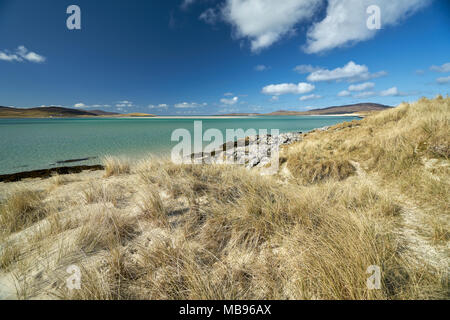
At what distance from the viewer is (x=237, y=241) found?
2.22 meters

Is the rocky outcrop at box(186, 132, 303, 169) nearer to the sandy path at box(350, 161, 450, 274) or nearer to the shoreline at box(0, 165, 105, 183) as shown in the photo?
the sandy path at box(350, 161, 450, 274)

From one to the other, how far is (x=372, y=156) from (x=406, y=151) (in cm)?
74

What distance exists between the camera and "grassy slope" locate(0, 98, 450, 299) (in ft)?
5.22

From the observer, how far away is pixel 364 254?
65.8 inches

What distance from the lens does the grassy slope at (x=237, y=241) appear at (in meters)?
1.59
